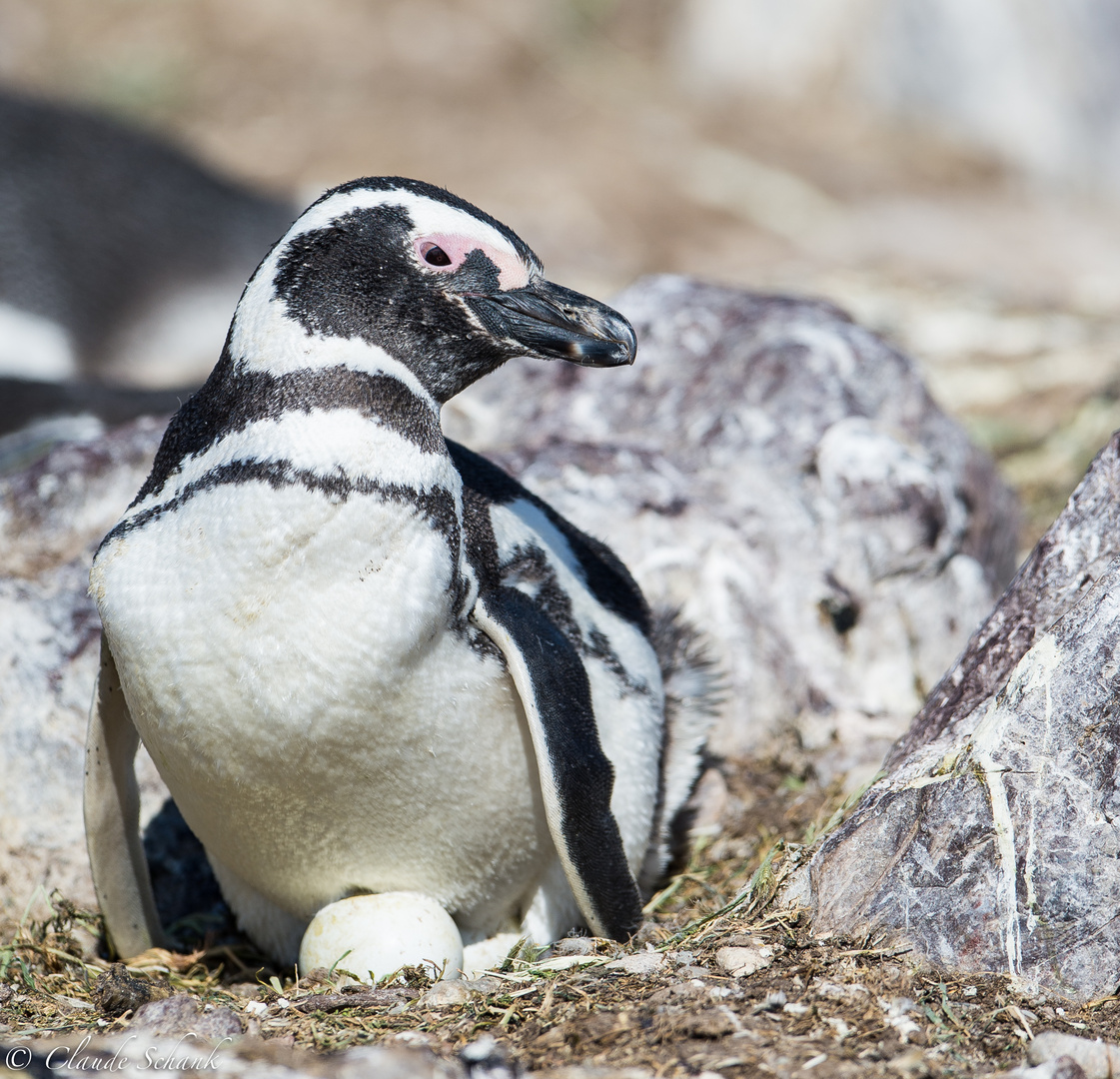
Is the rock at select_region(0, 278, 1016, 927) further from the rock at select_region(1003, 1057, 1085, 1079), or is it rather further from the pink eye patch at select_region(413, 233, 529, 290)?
the rock at select_region(1003, 1057, 1085, 1079)

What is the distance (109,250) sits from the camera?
7.35 meters

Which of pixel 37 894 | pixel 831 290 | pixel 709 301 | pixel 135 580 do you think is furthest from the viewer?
pixel 831 290

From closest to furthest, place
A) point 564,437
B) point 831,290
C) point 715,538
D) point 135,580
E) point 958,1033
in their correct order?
point 958,1033, point 135,580, point 715,538, point 564,437, point 831,290

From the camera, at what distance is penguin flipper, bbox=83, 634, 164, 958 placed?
265 cm

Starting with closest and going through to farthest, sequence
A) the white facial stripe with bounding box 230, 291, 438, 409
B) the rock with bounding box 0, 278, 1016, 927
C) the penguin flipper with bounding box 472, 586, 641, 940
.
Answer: the white facial stripe with bounding box 230, 291, 438, 409
the penguin flipper with bounding box 472, 586, 641, 940
the rock with bounding box 0, 278, 1016, 927

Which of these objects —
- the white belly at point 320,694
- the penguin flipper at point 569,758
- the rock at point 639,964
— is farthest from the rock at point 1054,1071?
the white belly at point 320,694

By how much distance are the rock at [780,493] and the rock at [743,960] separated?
118 centimetres

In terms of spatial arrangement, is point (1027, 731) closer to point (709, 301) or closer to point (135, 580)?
point (135, 580)

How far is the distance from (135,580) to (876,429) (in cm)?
247

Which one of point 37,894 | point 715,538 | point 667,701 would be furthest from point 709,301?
point 37,894

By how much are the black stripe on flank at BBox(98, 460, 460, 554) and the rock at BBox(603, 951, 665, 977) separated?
2.60 ft

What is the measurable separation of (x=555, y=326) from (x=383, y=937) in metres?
1.22

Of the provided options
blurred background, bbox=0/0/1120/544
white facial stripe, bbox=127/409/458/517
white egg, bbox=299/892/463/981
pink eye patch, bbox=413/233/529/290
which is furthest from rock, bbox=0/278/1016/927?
blurred background, bbox=0/0/1120/544

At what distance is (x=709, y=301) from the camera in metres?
4.47
